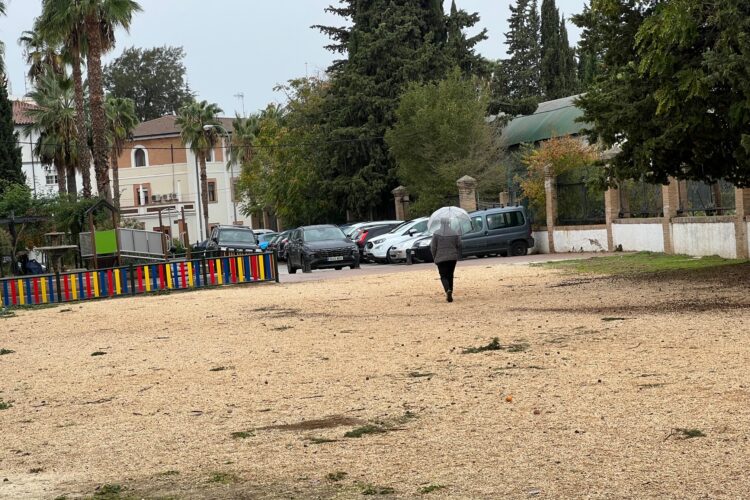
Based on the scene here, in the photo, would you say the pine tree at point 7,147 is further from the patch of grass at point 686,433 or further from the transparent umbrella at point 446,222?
the patch of grass at point 686,433

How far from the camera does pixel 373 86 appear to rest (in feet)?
196

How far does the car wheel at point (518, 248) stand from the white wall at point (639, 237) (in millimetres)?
4751

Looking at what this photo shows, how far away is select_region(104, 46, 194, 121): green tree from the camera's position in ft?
334

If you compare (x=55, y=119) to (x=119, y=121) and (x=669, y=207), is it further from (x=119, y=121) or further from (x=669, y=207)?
(x=669, y=207)

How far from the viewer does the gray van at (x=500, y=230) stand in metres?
40.9

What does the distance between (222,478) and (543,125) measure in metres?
56.9

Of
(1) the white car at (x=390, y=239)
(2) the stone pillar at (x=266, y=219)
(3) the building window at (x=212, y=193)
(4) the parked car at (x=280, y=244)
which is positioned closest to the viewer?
(1) the white car at (x=390, y=239)

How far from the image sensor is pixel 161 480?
24.9 ft

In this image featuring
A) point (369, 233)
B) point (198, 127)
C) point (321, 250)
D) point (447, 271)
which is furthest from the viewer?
point (198, 127)

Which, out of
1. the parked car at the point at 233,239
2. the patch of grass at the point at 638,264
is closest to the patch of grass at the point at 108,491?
the patch of grass at the point at 638,264

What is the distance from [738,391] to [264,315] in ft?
41.0

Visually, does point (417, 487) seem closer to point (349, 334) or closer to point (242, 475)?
point (242, 475)

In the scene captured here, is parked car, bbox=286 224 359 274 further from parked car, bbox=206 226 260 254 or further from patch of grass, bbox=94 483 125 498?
patch of grass, bbox=94 483 125 498

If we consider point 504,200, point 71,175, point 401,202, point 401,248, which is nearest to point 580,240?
point 401,248
